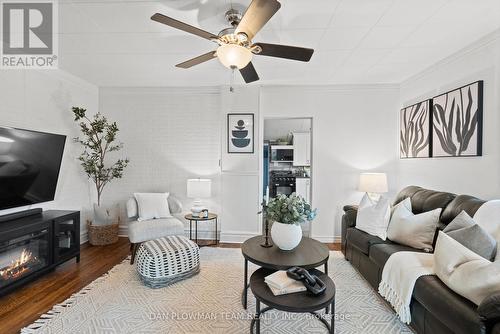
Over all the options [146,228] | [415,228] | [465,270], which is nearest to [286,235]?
[465,270]

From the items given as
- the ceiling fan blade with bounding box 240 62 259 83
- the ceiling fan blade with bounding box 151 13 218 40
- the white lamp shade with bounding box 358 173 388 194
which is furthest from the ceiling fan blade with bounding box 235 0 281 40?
the white lamp shade with bounding box 358 173 388 194

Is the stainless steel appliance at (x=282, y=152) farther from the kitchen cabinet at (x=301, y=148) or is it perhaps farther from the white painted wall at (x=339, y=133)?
the white painted wall at (x=339, y=133)

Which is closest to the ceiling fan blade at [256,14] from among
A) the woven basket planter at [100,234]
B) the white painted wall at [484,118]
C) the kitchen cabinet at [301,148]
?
the white painted wall at [484,118]

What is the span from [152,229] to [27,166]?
62.1 inches

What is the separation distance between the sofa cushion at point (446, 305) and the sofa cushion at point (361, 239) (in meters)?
0.81

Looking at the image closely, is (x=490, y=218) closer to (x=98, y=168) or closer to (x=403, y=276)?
(x=403, y=276)

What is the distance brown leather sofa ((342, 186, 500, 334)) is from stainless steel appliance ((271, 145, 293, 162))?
11.9ft

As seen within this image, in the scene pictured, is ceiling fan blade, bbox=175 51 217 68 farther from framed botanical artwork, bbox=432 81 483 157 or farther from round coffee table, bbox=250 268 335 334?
framed botanical artwork, bbox=432 81 483 157

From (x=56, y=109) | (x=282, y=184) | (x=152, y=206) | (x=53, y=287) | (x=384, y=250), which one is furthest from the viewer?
(x=282, y=184)

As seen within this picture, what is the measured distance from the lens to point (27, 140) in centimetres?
280

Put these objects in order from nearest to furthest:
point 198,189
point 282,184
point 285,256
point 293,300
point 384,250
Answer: point 293,300, point 285,256, point 384,250, point 198,189, point 282,184

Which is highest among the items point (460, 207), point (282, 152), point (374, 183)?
point (282, 152)

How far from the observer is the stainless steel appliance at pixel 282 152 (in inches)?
274

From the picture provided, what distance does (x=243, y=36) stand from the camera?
187 centimetres
